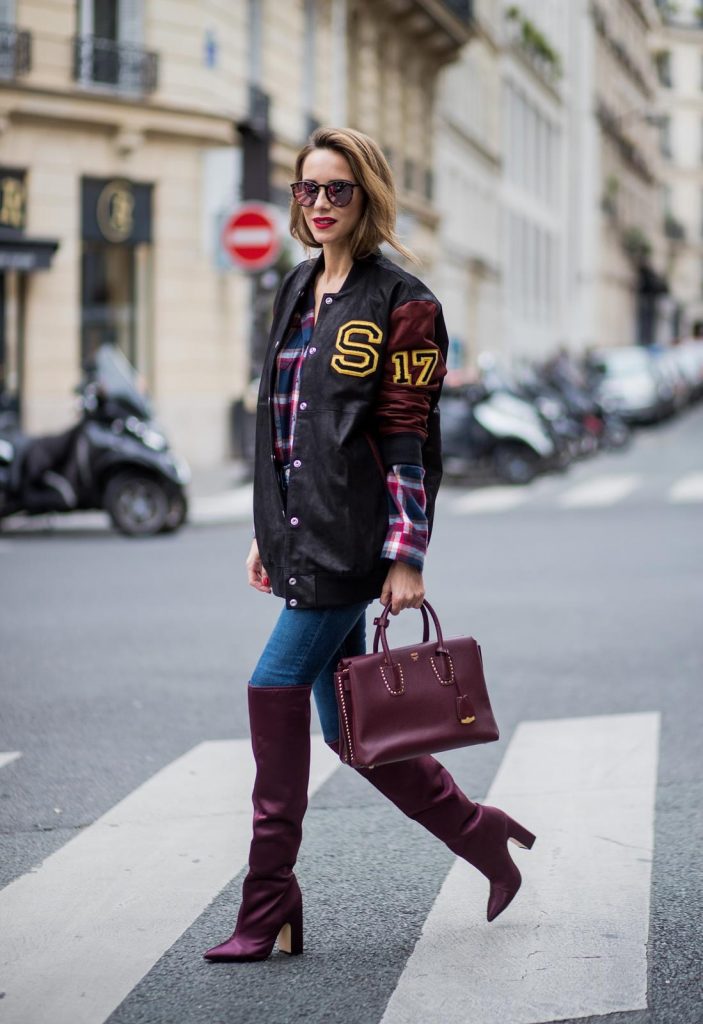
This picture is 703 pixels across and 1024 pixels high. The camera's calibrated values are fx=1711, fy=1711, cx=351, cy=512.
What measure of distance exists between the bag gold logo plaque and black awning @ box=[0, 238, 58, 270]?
59.8 feet

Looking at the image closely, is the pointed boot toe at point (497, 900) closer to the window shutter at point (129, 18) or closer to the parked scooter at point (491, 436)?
the parked scooter at point (491, 436)

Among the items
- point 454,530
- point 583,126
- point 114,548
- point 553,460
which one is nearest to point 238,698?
point 114,548

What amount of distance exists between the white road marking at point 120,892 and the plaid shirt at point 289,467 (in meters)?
1.03

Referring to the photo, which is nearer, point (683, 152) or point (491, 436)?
point (491, 436)

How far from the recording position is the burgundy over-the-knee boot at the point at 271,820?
369cm

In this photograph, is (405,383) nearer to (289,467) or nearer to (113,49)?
(289,467)

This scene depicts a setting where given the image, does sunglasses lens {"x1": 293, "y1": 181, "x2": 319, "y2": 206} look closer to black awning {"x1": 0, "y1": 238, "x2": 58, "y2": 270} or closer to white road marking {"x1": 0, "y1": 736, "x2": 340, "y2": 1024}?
white road marking {"x1": 0, "y1": 736, "x2": 340, "y2": 1024}

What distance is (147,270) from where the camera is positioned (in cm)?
2355

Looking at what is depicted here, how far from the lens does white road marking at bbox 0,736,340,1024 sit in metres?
3.56

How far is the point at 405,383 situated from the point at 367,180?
0.45 metres

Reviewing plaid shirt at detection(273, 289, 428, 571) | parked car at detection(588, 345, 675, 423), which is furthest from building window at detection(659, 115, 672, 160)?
plaid shirt at detection(273, 289, 428, 571)

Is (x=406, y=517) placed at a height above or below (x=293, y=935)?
above

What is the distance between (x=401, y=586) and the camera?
361 cm

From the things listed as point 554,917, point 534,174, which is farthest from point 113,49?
point 534,174
